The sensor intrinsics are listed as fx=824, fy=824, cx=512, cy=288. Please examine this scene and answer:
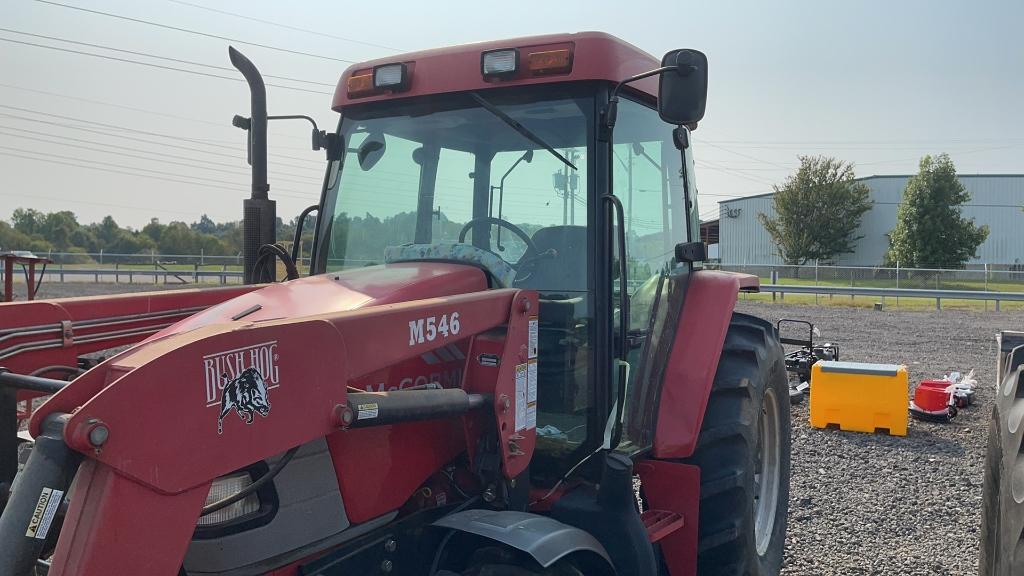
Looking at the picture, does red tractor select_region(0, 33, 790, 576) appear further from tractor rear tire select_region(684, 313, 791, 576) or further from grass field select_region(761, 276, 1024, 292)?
grass field select_region(761, 276, 1024, 292)

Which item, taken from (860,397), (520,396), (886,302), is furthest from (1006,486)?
(886,302)

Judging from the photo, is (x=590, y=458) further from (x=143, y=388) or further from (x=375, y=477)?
(x=143, y=388)

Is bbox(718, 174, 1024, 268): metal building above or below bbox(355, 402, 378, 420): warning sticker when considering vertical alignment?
above

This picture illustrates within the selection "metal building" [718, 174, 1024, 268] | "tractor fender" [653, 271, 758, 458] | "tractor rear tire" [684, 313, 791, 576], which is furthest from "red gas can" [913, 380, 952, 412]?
"metal building" [718, 174, 1024, 268]

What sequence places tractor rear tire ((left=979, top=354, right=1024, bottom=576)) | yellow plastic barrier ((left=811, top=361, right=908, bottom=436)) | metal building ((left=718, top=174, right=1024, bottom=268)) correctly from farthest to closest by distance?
metal building ((left=718, top=174, right=1024, bottom=268)), yellow plastic barrier ((left=811, top=361, right=908, bottom=436)), tractor rear tire ((left=979, top=354, right=1024, bottom=576))

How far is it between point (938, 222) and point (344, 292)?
123 feet

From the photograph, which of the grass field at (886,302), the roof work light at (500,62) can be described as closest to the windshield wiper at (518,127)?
the roof work light at (500,62)

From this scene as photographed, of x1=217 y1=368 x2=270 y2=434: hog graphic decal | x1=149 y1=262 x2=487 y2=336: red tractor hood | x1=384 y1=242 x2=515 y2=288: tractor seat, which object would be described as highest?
x1=384 y1=242 x2=515 y2=288: tractor seat

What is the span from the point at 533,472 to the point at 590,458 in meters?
0.24

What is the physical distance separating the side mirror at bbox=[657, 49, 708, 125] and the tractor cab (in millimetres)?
42

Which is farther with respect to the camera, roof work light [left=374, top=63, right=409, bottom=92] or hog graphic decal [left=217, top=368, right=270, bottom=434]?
roof work light [left=374, top=63, right=409, bottom=92]

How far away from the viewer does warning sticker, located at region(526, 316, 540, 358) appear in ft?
9.99

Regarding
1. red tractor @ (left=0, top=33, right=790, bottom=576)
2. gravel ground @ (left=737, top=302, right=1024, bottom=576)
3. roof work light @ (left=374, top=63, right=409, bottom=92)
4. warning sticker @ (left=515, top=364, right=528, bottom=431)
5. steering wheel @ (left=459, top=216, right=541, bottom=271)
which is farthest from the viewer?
gravel ground @ (left=737, top=302, right=1024, bottom=576)

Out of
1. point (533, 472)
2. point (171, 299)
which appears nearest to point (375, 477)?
point (533, 472)
